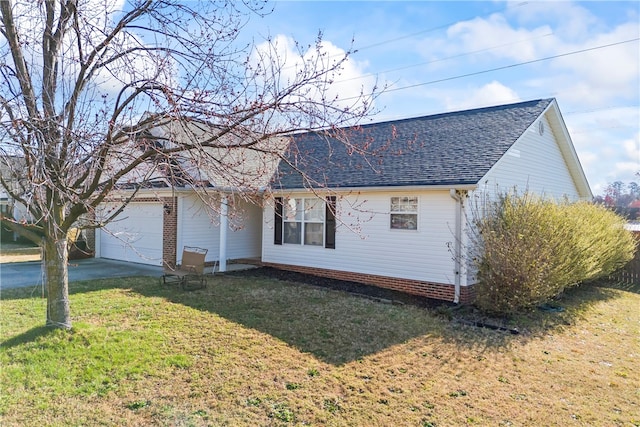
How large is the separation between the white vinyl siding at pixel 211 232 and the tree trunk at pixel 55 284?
20.4 ft

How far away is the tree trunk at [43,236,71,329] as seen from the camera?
593 centimetres

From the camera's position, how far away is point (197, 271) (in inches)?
405

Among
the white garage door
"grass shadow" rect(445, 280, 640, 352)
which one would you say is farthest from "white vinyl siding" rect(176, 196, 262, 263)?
"grass shadow" rect(445, 280, 640, 352)

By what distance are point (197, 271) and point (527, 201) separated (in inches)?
314

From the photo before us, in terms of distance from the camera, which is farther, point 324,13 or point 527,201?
point 527,201

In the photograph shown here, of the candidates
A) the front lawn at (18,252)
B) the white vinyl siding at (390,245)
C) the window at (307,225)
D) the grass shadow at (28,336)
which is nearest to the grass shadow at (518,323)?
the white vinyl siding at (390,245)

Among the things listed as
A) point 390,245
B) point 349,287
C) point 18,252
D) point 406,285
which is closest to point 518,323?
point 406,285

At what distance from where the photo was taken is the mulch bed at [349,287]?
971 centimetres

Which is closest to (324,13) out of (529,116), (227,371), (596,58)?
(227,371)

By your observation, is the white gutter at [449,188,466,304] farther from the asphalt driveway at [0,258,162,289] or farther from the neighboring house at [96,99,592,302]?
the asphalt driveway at [0,258,162,289]

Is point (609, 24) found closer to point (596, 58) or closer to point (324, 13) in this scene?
point (596, 58)

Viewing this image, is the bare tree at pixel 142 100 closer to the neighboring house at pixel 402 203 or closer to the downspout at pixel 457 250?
the neighboring house at pixel 402 203

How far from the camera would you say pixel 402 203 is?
10750mm

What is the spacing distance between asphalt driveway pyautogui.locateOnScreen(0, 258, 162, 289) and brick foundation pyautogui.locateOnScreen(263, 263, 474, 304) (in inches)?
201
